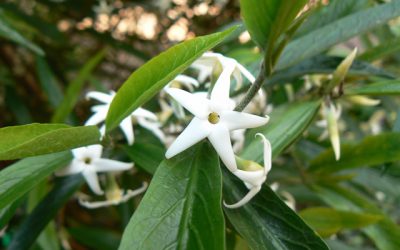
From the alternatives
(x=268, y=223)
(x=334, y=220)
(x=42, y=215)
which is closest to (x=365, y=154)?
(x=334, y=220)

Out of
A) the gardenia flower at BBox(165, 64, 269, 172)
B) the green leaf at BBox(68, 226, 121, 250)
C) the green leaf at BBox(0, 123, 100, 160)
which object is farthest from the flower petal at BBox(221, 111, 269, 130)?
the green leaf at BBox(68, 226, 121, 250)

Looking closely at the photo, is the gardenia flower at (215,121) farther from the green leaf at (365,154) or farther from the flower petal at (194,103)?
the green leaf at (365,154)

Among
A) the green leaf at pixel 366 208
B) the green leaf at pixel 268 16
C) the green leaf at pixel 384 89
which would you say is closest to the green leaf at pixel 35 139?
the green leaf at pixel 268 16

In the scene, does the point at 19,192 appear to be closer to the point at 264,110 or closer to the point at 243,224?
the point at 243,224

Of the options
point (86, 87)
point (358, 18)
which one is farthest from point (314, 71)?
point (86, 87)

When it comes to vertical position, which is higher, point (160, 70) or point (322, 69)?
point (160, 70)

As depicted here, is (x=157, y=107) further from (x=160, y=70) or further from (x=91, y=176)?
(x=160, y=70)
